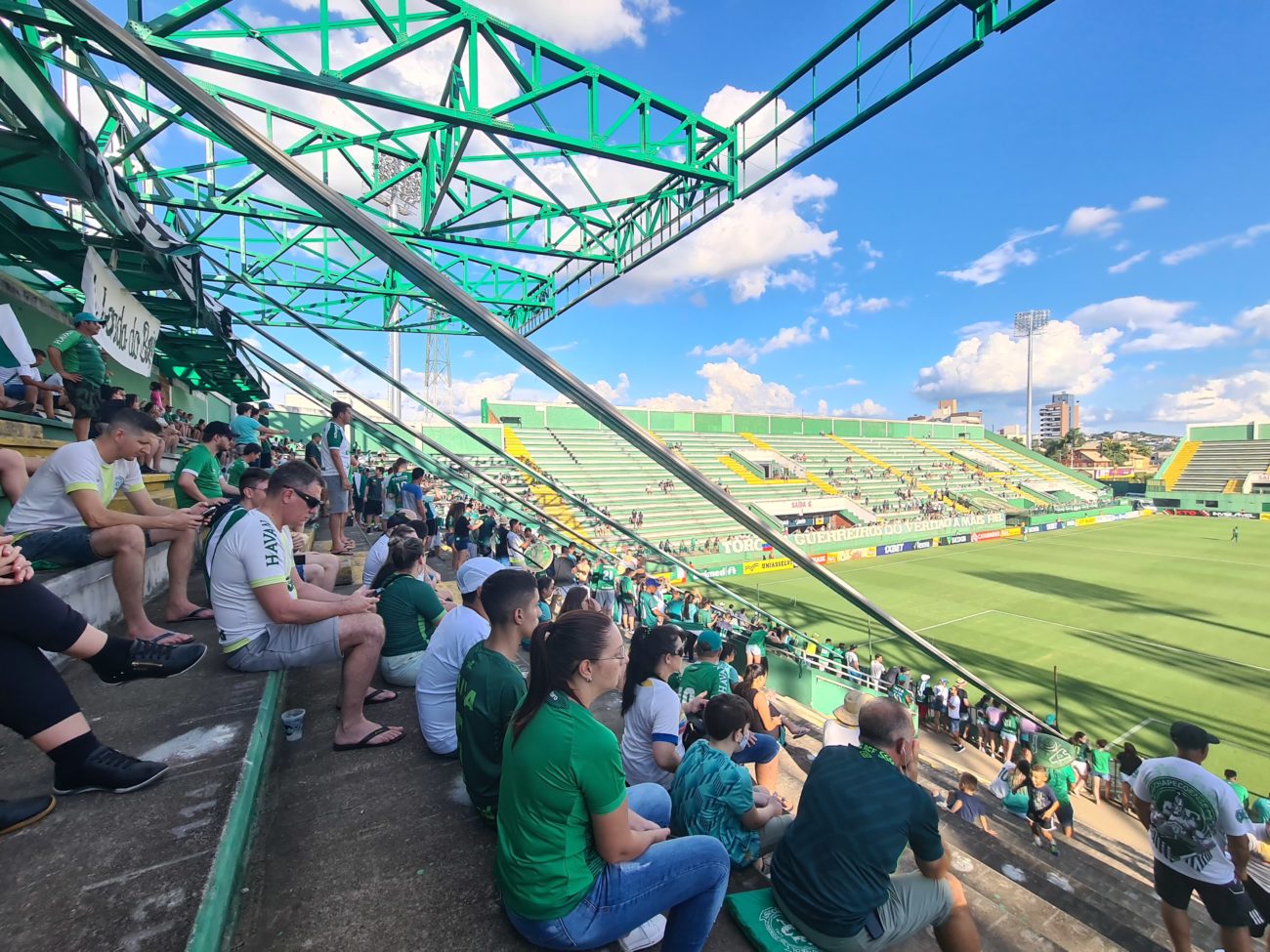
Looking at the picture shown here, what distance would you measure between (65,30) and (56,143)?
1.16 meters

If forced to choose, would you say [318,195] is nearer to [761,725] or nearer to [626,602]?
[761,725]

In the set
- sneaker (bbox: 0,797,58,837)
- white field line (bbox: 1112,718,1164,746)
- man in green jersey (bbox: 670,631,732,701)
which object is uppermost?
sneaker (bbox: 0,797,58,837)

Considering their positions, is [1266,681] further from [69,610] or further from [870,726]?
[69,610]

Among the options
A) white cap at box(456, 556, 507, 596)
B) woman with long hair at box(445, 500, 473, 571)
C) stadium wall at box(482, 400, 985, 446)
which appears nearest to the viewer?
white cap at box(456, 556, 507, 596)

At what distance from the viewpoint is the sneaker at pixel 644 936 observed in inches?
69.7

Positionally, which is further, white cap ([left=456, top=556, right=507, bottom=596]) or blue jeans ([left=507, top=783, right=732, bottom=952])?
white cap ([left=456, top=556, right=507, bottom=596])

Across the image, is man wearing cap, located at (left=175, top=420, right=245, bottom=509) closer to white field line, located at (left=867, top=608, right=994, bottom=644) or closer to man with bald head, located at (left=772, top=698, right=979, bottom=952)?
man with bald head, located at (left=772, top=698, right=979, bottom=952)

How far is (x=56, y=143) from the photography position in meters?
3.23

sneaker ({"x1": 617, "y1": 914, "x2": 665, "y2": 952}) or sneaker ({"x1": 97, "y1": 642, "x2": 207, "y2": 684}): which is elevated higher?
sneaker ({"x1": 97, "y1": 642, "x2": 207, "y2": 684})

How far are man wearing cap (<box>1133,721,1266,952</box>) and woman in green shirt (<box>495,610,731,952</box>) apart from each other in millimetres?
3132

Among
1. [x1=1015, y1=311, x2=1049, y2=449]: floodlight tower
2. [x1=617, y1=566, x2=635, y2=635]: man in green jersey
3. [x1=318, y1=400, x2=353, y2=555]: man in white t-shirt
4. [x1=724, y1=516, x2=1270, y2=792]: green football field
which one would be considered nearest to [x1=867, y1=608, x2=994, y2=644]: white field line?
[x1=724, y1=516, x2=1270, y2=792]: green football field

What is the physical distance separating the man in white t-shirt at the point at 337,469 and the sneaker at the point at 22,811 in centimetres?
465

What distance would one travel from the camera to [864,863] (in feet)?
6.38

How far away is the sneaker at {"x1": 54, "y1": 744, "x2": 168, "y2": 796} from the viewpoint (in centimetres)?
189
